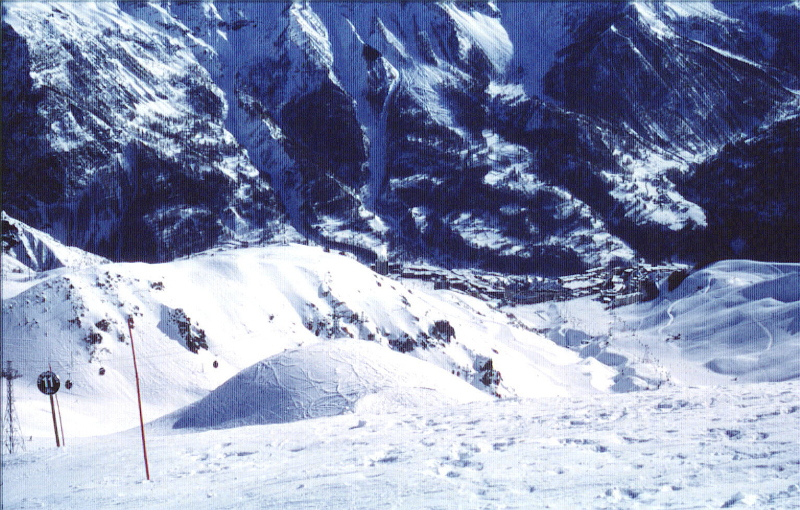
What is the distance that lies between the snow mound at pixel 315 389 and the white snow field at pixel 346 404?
0.13 metres

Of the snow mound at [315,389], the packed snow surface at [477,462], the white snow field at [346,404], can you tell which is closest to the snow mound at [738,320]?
the white snow field at [346,404]

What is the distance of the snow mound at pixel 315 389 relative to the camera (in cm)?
2897

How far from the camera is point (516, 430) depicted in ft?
59.3

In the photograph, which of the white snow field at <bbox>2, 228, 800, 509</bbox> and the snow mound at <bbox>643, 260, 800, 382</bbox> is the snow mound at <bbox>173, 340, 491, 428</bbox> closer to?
the white snow field at <bbox>2, 228, 800, 509</bbox>

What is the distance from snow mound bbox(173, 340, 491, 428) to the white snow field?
13 centimetres

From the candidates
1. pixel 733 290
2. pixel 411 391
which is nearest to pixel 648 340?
pixel 733 290

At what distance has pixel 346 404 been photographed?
28375 millimetres

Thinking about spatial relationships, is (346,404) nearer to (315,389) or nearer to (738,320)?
(315,389)

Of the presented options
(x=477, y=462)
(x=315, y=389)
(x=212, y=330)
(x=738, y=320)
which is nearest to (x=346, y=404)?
(x=315, y=389)

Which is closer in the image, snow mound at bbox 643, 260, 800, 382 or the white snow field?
the white snow field

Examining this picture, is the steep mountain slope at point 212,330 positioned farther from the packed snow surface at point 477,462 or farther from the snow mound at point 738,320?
the packed snow surface at point 477,462

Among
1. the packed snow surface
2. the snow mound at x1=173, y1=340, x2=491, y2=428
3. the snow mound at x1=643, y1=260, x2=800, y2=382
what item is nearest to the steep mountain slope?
the snow mound at x1=173, y1=340, x2=491, y2=428

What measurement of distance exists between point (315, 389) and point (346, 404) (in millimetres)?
2687

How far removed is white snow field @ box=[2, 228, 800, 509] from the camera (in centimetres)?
1327
